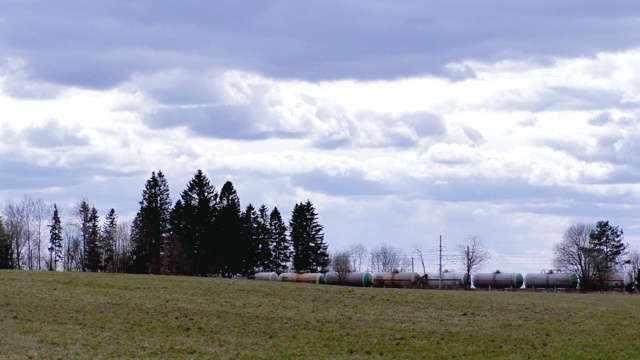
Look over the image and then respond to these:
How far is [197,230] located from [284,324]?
73.5 meters

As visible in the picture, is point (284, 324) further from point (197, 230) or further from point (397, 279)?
point (197, 230)

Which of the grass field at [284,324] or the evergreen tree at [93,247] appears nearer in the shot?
the grass field at [284,324]

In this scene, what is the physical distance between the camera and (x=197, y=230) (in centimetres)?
11219

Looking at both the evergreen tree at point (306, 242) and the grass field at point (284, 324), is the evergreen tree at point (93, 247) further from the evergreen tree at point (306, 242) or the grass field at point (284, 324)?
the grass field at point (284, 324)

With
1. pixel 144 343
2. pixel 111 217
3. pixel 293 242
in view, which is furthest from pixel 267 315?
pixel 111 217

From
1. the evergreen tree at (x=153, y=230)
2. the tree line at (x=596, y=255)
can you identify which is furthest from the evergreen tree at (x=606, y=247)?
the evergreen tree at (x=153, y=230)

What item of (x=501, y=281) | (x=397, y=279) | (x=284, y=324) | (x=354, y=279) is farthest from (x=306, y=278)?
(x=284, y=324)

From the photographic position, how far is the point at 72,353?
101ft

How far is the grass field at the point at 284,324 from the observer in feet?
111

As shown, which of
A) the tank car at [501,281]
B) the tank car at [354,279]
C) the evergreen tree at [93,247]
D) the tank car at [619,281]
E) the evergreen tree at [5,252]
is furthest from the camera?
the evergreen tree at [93,247]

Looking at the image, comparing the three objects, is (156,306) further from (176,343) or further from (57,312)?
(176,343)

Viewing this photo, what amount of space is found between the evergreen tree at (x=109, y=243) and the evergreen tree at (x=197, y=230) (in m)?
18.2

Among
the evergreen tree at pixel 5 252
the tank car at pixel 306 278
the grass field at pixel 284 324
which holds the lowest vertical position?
the grass field at pixel 284 324

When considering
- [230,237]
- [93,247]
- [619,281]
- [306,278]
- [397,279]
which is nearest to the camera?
[397,279]
